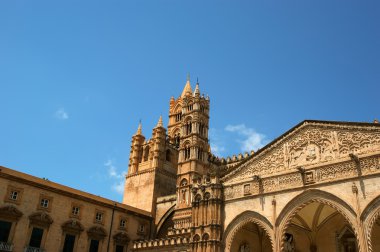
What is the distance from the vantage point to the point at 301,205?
2645cm

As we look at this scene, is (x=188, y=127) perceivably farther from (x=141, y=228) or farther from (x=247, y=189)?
(x=247, y=189)

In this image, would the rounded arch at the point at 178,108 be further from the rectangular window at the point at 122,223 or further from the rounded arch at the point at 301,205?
the rounded arch at the point at 301,205

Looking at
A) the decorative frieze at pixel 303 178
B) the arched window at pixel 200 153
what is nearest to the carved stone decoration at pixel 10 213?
the decorative frieze at pixel 303 178

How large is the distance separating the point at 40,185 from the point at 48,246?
547 cm

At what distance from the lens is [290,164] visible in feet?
93.8

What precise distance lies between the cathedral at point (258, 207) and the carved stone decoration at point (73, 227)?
0.30ft

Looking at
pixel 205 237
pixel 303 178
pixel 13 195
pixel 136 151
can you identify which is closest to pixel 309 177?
pixel 303 178

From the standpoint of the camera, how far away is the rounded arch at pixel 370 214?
23.0 meters

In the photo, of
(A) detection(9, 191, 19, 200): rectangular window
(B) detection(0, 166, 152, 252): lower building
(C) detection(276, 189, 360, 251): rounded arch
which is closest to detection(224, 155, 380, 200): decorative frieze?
(C) detection(276, 189, 360, 251): rounded arch

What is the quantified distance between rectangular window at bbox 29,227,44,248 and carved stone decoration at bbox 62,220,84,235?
7.43ft

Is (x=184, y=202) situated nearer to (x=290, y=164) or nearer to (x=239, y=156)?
(x=239, y=156)

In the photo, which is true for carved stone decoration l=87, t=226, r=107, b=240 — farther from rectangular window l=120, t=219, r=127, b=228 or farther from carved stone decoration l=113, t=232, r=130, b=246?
rectangular window l=120, t=219, r=127, b=228

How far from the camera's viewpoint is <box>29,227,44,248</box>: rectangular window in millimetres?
32438

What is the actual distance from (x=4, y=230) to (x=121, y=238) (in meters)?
12.4
